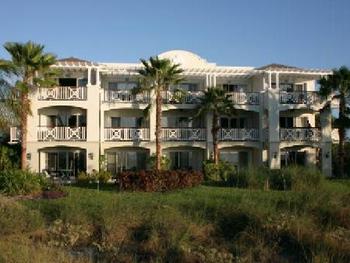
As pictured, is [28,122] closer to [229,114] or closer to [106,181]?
[106,181]

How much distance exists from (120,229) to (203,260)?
3.60m

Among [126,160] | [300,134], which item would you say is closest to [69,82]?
[126,160]

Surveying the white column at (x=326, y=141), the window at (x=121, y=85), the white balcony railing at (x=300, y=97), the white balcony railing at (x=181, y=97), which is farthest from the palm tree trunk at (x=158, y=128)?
the white column at (x=326, y=141)

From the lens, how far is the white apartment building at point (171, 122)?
3778 centimetres

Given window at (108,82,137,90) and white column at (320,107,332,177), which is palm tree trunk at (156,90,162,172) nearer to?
window at (108,82,137,90)

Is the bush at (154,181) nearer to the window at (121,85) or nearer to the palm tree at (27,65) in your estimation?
the palm tree at (27,65)

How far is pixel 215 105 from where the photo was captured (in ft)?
122

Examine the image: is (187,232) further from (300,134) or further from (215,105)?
(300,134)

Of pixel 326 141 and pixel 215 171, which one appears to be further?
pixel 326 141

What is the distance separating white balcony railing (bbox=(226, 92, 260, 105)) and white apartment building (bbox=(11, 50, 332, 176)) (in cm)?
7

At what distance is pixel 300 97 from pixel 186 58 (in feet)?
29.6

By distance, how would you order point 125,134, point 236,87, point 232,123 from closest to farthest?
point 125,134
point 232,123
point 236,87

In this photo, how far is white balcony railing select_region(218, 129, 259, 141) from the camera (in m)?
39.2

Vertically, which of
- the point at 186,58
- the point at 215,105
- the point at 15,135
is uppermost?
the point at 186,58
